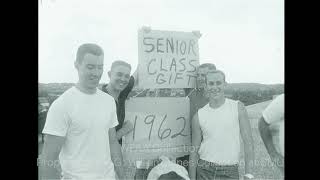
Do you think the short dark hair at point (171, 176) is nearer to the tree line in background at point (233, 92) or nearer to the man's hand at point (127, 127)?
the man's hand at point (127, 127)

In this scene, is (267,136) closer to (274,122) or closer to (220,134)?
(274,122)

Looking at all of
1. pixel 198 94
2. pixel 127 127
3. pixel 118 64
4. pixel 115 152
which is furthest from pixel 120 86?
pixel 198 94

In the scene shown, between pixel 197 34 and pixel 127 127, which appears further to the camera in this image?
pixel 197 34

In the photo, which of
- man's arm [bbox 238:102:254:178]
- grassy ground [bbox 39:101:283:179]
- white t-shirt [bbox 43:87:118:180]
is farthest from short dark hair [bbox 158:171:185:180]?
man's arm [bbox 238:102:254:178]

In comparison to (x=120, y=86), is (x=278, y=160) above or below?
below

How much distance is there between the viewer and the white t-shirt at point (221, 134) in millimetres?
2883

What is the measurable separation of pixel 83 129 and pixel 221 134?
0.91 m

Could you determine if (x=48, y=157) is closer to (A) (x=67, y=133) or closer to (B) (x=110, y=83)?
(A) (x=67, y=133)

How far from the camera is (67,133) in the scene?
8.75ft

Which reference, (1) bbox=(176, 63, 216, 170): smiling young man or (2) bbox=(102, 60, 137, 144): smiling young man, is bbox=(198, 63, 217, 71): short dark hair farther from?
(2) bbox=(102, 60, 137, 144): smiling young man

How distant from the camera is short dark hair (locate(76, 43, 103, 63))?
2748 millimetres

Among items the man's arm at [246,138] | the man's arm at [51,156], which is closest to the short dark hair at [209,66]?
the man's arm at [246,138]

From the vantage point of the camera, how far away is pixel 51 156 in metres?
2.68
